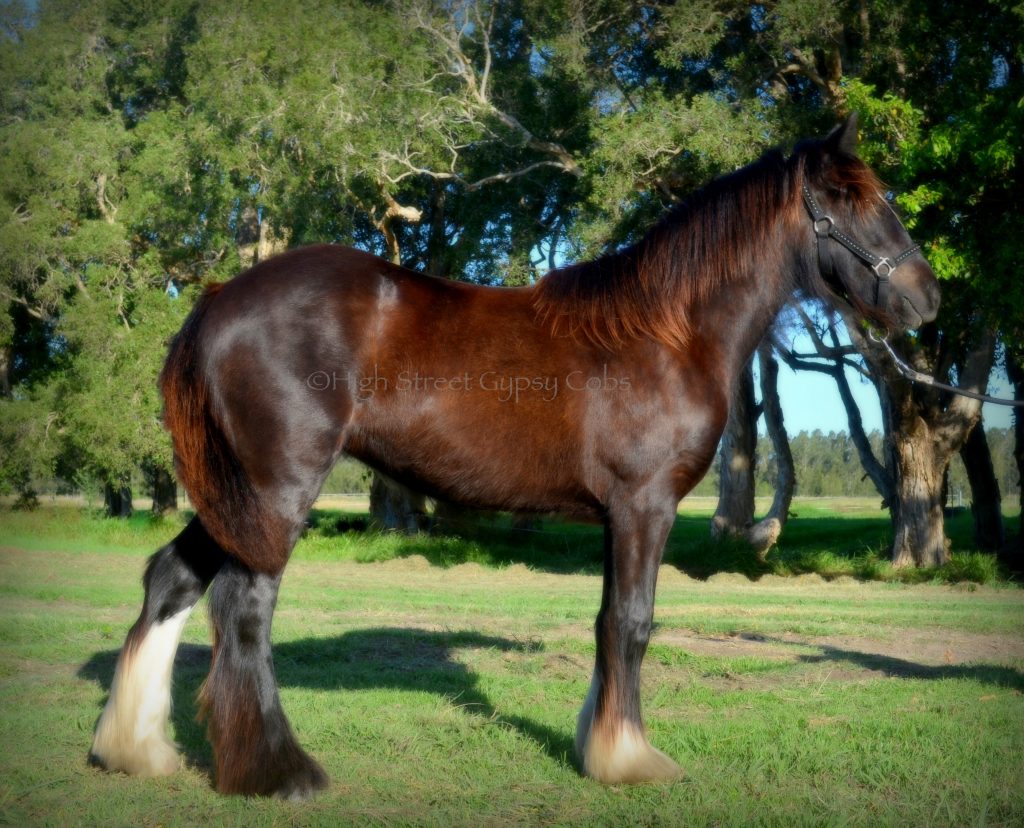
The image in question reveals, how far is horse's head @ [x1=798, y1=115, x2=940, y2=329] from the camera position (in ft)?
15.2

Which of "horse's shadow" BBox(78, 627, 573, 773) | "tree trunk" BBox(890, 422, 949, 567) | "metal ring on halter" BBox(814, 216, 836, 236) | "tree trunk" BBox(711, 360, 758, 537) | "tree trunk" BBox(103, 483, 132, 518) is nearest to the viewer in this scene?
"metal ring on halter" BBox(814, 216, 836, 236)

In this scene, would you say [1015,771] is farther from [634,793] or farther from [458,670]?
[458,670]

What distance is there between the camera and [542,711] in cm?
542

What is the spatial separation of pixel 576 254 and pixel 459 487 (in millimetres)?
14812

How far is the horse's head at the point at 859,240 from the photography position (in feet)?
15.2

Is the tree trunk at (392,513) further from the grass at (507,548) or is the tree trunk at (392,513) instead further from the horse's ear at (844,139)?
the horse's ear at (844,139)

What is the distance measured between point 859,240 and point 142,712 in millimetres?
4285

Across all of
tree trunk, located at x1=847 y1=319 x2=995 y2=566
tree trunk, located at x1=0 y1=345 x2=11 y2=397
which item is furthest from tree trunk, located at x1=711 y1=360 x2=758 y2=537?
tree trunk, located at x1=0 y1=345 x2=11 y2=397

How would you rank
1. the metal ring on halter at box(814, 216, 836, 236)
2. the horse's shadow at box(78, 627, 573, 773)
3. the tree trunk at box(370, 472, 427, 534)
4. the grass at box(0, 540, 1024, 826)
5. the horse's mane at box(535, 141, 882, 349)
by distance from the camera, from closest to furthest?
the grass at box(0, 540, 1024, 826)
the horse's mane at box(535, 141, 882, 349)
the metal ring on halter at box(814, 216, 836, 236)
the horse's shadow at box(78, 627, 573, 773)
the tree trunk at box(370, 472, 427, 534)

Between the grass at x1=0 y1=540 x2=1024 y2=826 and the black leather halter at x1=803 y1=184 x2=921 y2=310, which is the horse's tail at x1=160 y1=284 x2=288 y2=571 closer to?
the grass at x1=0 y1=540 x2=1024 y2=826

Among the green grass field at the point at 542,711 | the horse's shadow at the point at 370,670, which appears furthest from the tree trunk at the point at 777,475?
the horse's shadow at the point at 370,670

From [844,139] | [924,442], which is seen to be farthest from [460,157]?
[844,139]

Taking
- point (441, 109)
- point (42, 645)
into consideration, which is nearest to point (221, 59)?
point (441, 109)

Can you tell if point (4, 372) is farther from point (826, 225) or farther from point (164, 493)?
point (826, 225)
